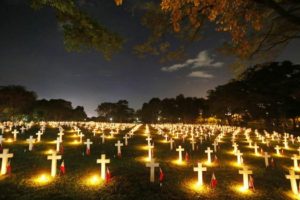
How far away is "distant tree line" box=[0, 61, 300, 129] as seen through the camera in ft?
95.7

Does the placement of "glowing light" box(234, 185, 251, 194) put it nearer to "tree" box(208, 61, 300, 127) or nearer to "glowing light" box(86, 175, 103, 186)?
"glowing light" box(86, 175, 103, 186)

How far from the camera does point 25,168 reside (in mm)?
11109

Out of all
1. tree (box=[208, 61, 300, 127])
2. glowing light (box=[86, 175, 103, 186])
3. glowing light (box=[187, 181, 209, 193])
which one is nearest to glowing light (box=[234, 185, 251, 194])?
glowing light (box=[187, 181, 209, 193])

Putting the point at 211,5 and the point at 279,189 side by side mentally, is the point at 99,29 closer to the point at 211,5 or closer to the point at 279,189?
the point at 211,5

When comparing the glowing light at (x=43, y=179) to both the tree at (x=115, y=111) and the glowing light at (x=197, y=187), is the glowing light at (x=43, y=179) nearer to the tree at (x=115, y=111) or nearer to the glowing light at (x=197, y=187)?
the glowing light at (x=197, y=187)

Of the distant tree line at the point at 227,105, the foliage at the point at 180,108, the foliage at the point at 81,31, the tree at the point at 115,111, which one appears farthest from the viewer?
the tree at the point at 115,111

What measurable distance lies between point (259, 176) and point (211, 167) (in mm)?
2480

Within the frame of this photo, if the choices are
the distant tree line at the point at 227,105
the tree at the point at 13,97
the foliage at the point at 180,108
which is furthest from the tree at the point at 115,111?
the tree at the point at 13,97

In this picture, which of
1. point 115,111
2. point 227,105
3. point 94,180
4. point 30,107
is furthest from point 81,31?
point 115,111

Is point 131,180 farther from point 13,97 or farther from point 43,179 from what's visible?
point 13,97

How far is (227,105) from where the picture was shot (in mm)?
42938

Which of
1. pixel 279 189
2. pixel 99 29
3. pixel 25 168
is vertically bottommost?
pixel 279 189

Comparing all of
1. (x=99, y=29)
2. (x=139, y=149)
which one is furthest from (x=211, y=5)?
(x=139, y=149)

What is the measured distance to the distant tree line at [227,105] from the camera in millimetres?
29164
